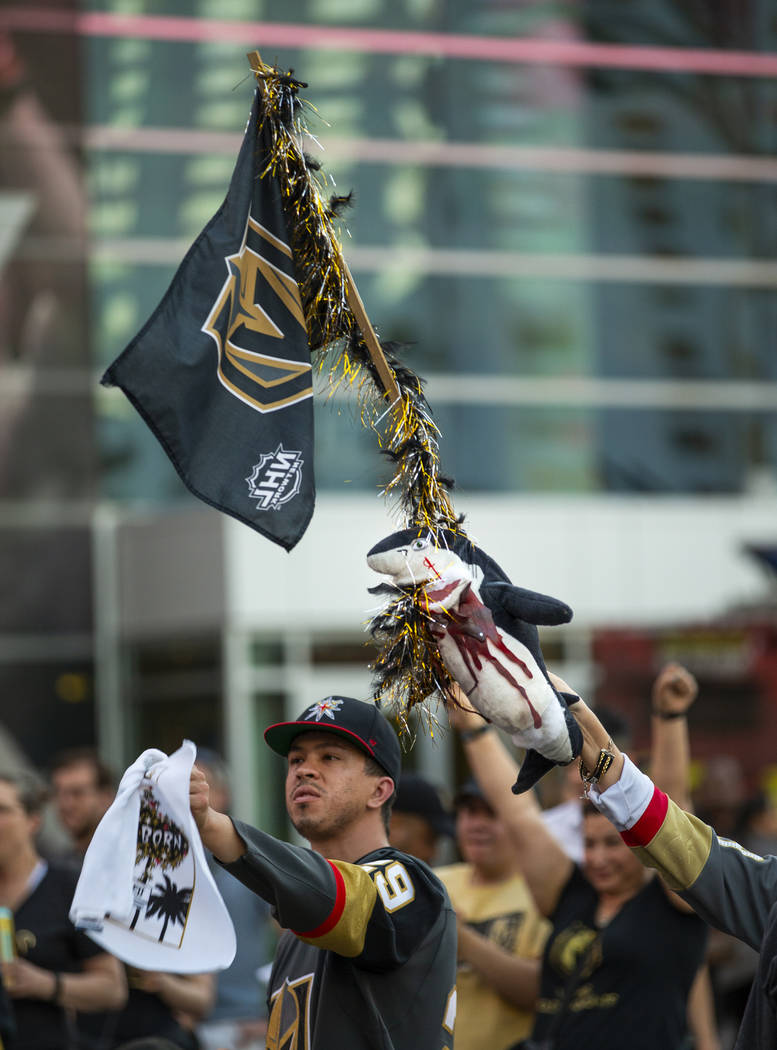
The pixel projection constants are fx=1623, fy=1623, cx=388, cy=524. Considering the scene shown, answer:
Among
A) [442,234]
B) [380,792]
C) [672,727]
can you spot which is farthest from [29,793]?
[442,234]

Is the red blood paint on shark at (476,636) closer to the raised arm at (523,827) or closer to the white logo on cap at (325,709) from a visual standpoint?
the white logo on cap at (325,709)

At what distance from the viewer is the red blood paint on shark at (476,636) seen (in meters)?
3.09

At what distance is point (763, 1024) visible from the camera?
3137 mm

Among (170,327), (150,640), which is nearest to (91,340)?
(150,640)

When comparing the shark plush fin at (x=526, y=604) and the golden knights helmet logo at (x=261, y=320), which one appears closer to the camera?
the shark plush fin at (x=526, y=604)

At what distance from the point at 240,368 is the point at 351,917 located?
50.5 inches

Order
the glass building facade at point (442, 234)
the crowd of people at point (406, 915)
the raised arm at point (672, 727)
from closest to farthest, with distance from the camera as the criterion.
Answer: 1. the crowd of people at point (406, 915)
2. the raised arm at point (672, 727)
3. the glass building facade at point (442, 234)

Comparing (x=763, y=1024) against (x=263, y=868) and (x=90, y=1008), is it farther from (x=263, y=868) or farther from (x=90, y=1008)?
(x=90, y=1008)

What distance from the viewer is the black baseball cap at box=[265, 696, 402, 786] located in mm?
3904

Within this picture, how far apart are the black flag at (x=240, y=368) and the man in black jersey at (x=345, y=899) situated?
592mm

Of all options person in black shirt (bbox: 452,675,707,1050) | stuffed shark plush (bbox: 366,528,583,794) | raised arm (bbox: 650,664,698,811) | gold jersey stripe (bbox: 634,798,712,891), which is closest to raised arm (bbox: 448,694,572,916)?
person in black shirt (bbox: 452,675,707,1050)

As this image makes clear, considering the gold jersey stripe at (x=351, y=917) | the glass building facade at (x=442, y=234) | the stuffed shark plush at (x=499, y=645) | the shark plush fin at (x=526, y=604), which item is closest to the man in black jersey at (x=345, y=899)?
the gold jersey stripe at (x=351, y=917)

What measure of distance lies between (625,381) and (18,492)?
668 centimetres

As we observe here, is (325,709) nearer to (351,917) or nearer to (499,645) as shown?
(351,917)
